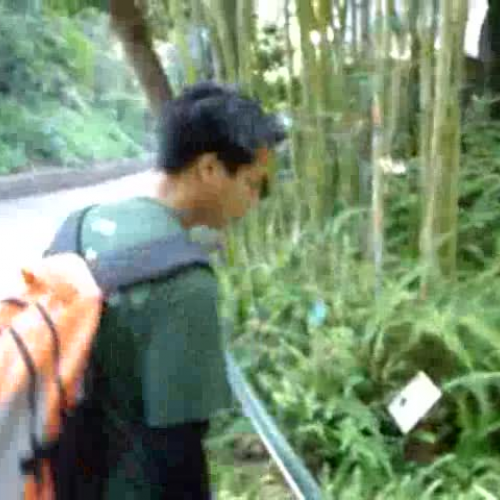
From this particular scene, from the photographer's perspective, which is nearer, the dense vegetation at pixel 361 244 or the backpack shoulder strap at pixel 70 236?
the backpack shoulder strap at pixel 70 236

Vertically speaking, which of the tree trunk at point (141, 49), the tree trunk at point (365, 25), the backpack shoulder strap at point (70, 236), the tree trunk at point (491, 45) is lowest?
the tree trunk at point (491, 45)

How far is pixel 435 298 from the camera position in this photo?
2.88m

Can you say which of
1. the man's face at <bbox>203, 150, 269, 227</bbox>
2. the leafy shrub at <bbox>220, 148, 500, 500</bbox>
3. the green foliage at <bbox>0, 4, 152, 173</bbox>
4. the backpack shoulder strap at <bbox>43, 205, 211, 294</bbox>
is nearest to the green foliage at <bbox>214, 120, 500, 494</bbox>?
the leafy shrub at <bbox>220, 148, 500, 500</bbox>

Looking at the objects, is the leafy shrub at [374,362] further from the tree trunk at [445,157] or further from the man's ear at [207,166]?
the man's ear at [207,166]

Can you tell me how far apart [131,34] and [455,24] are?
1.38 meters

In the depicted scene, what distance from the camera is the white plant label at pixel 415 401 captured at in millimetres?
2635

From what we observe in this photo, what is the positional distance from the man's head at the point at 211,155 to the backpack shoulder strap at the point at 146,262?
10 centimetres

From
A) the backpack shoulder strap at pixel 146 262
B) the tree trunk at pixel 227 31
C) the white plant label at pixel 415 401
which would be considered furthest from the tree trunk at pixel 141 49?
the backpack shoulder strap at pixel 146 262

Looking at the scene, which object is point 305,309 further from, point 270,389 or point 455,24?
point 455,24

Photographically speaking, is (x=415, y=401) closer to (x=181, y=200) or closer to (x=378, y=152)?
(x=378, y=152)

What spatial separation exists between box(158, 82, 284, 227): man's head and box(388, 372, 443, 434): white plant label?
1.13 m

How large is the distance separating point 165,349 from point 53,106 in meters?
4.22

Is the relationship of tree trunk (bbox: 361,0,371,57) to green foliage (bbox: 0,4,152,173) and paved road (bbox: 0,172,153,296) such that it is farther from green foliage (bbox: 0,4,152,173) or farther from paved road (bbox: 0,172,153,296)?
green foliage (bbox: 0,4,152,173)

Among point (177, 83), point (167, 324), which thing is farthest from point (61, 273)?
point (177, 83)
